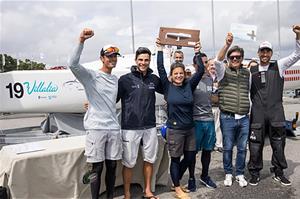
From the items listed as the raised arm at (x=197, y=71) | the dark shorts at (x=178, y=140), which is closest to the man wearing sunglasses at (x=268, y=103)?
the raised arm at (x=197, y=71)

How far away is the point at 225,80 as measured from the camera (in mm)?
4156

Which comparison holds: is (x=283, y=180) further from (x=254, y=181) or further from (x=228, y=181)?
(x=228, y=181)

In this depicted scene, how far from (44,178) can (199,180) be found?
7.09 feet

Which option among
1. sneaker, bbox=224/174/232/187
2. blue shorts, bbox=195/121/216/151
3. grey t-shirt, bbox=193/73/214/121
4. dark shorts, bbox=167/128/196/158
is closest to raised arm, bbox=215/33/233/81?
grey t-shirt, bbox=193/73/214/121

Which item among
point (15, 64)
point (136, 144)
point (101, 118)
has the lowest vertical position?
point (136, 144)

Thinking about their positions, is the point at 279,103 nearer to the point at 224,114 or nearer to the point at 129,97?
the point at 224,114

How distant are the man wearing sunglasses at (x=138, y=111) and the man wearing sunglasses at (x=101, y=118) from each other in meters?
0.14

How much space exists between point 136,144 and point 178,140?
0.50m

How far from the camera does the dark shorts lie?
3.77 metres

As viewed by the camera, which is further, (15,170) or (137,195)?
(137,195)

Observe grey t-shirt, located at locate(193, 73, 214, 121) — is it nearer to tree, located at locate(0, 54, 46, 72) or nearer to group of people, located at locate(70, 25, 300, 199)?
group of people, located at locate(70, 25, 300, 199)

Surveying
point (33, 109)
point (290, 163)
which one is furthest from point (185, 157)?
point (33, 109)

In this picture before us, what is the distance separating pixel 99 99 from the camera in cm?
340

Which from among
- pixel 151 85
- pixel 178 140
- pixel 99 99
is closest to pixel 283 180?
pixel 178 140
